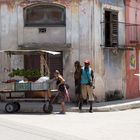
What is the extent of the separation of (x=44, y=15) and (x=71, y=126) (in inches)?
323

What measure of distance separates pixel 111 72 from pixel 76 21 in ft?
9.55

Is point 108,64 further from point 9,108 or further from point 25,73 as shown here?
point 9,108

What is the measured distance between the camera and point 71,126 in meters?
13.8

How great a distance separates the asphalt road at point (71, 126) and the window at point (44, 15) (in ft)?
15.7

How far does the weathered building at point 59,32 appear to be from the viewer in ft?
67.3

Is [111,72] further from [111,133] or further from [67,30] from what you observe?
[111,133]

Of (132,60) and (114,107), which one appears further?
(132,60)

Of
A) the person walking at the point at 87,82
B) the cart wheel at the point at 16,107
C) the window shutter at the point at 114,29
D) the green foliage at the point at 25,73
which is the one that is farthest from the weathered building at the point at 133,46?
the cart wheel at the point at 16,107

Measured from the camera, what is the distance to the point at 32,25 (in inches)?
820

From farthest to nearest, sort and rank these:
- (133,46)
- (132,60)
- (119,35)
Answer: (132,60) < (133,46) < (119,35)

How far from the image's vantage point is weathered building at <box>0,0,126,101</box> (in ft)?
67.3

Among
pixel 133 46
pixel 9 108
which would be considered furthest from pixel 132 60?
pixel 9 108

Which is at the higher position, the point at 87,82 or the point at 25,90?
the point at 87,82

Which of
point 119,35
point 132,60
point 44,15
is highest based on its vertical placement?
point 44,15
